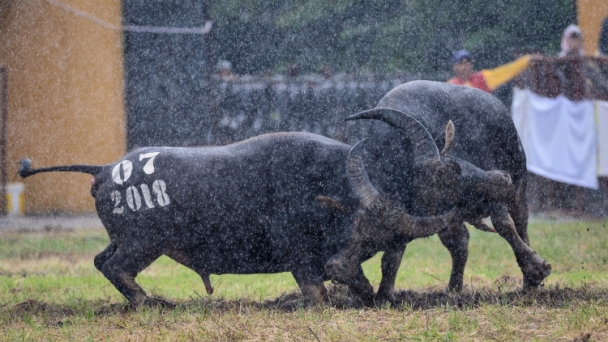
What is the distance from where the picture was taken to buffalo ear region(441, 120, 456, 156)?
659cm

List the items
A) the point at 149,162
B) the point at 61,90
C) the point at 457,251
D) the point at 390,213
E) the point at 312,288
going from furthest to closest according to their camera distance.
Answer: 1. the point at 61,90
2. the point at 457,251
3. the point at 149,162
4. the point at 312,288
5. the point at 390,213

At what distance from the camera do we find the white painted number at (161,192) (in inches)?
276

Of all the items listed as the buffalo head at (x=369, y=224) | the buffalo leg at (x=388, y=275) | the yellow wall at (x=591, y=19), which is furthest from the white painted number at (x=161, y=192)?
the yellow wall at (x=591, y=19)

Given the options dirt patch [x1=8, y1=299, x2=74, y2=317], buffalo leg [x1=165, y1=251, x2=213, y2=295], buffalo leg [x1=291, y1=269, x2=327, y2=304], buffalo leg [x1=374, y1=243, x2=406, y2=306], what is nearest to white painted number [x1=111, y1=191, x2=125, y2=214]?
buffalo leg [x1=165, y1=251, x2=213, y2=295]

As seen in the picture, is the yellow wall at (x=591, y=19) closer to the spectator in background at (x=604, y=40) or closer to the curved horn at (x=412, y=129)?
the spectator in background at (x=604, y=40)

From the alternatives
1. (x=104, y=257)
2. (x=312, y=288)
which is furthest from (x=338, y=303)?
(x=104, y=257)

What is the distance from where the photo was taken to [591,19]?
618 inches

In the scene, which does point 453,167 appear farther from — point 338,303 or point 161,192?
point 161,192

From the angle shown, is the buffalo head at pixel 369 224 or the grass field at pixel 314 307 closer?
the grass field at pixel 314 307

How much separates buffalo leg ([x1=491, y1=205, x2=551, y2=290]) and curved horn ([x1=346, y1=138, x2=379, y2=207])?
3.87ft

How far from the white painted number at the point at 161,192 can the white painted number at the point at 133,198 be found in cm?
14

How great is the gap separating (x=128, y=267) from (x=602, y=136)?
8649mm

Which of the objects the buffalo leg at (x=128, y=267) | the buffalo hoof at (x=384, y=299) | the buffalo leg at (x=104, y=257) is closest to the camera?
the buffalo hoof at (x=384, y=299)

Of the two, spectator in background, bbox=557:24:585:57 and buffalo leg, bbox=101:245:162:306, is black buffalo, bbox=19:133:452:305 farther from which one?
spectator in background, bbox=557:24:585:57
